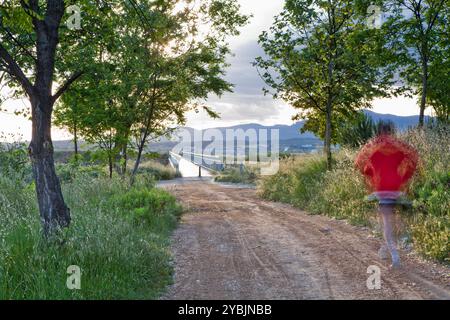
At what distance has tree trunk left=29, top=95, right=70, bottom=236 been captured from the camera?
6.86 meters

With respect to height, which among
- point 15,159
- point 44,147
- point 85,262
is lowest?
point 85,262

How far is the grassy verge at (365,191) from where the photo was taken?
305 inches

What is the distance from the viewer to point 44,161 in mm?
6891

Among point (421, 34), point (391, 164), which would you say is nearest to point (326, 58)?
point (421, 34)

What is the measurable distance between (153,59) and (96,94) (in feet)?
9.27

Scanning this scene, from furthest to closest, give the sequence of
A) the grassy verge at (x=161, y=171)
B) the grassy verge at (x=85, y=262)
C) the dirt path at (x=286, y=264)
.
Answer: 1. the grassy verge at (x=161, y=171)
2. the dirt path at (x=286, y=264)
3. the grassy verge at (x=85, y=262)

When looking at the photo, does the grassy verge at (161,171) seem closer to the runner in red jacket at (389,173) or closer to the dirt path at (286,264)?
the dirt path at (286,264)

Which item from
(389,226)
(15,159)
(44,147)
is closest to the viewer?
(389,226)

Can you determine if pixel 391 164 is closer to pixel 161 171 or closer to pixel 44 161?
pixel 44 161

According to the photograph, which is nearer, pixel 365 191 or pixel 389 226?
pixel 389 226

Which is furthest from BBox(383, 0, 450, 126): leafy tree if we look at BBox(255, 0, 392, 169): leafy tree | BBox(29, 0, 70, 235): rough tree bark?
BBox(29, 0, 70, 235): rough tree bark

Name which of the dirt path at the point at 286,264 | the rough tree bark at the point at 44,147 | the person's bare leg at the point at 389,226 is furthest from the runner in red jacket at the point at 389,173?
the rough tree bark at the point at 44,147

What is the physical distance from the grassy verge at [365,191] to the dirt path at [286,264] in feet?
1.69

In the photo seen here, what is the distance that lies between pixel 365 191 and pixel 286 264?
505cm
